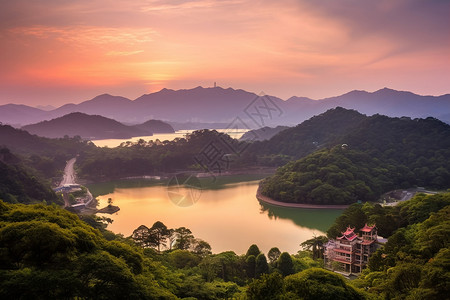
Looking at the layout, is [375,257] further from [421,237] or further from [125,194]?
[125,194]

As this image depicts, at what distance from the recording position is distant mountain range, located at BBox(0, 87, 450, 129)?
123938mm

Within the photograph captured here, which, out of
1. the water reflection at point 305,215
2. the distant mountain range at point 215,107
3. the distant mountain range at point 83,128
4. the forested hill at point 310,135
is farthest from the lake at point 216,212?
the distant mountain range at point 215,107

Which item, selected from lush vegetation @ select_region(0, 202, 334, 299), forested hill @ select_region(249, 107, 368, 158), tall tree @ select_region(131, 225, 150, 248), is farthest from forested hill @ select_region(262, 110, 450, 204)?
lush vegetation @ select_region(0, 202, 334, 299)

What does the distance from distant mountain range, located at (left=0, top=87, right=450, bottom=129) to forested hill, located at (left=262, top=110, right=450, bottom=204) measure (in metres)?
79.8

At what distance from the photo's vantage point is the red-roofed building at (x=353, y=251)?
1059cm

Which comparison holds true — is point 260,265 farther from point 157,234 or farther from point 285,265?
point 157,234

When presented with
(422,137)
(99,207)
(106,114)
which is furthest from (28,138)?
(106,114)

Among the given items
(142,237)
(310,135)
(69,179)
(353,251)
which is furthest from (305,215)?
(310,135)

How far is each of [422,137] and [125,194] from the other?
27.0 m

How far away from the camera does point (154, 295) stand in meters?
4.42

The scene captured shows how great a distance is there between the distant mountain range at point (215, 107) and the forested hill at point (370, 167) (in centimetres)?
7982

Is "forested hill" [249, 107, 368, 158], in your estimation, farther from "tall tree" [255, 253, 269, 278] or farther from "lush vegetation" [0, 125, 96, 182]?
"tall tree" [255, 253, 269, 278]

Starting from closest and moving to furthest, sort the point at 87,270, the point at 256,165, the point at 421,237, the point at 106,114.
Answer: the point at 87,270 < the point at 421,237 < the point at 256,165 < the point at 106,114

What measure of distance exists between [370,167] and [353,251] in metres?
17.6
